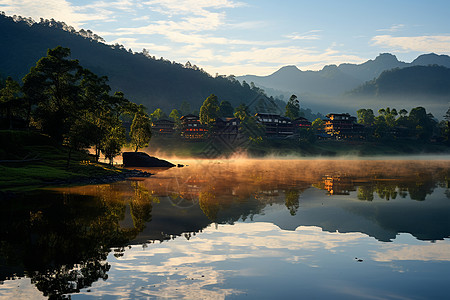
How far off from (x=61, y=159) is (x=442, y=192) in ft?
214

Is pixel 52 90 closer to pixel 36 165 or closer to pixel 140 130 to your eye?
pixel 140 130

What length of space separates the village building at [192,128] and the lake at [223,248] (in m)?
145

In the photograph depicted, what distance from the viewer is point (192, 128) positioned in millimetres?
187000

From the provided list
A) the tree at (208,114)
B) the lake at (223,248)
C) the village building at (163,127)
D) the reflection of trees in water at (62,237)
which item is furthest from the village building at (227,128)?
the reflection of trees in water at (62,237)

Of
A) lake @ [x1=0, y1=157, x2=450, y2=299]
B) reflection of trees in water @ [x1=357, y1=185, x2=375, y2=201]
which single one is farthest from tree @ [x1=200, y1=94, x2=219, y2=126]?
lake @ [x1=0, y1=157, x2=450, y2=299]

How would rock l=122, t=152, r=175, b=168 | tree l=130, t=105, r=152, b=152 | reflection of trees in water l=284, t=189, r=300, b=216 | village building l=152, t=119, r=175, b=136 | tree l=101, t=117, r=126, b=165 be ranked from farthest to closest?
village building l=152, t=119, r=175, b=136 → tree l=130, t=105, r=152, b=152 → rock l=122, t=152, r=175, b=168 → tree l=101, t=117, r=126, b=165 → reflection of trees in water l=284, t=189, r=300, b=216

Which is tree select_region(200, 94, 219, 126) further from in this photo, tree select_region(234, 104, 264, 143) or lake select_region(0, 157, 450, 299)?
lake select_region(0, 157, 450, 299)

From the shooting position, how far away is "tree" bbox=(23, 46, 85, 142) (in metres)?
81.1

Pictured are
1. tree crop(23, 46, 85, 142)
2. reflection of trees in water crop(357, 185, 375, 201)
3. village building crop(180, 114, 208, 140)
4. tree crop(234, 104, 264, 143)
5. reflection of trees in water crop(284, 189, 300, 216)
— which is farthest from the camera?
village building crop(180, 114, 208, 140)

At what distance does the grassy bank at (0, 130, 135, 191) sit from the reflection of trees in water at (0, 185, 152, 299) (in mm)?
12759

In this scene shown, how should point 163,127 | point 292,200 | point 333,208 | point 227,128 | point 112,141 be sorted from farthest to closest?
point 163,127 → point 227,128 → point 112,141 → point 292,200 → point 333,208

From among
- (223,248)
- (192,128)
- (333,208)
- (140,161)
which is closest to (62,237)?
(223,248)

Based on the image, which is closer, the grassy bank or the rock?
the grassy bank

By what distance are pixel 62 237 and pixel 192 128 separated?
543ft
